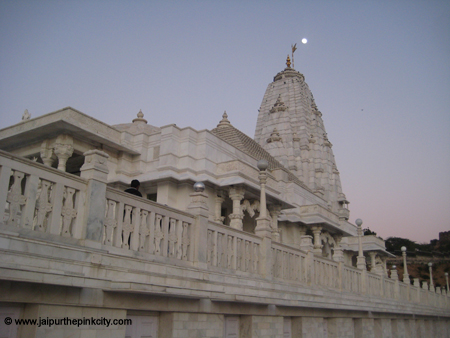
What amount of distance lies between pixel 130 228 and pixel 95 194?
1045 mm

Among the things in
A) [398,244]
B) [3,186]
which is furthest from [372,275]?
[398,244]

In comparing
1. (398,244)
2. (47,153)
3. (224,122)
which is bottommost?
(47,153)

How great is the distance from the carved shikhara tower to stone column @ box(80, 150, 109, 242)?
118 ft

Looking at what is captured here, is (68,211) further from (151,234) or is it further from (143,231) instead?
(151,234)

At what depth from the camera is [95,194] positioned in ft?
23.7

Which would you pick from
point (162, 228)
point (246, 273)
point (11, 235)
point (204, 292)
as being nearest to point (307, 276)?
point (246, 273)

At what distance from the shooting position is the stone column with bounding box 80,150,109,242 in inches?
279

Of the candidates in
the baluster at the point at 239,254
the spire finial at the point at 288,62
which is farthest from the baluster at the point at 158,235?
the spire finial at the point at 288,62

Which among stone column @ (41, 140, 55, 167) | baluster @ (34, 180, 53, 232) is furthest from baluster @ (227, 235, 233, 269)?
stone column @ (41, 140, 55, 167)

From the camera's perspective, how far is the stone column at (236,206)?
66.1ft

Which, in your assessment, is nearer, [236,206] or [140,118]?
[236,206]

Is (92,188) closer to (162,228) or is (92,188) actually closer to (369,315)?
(162,228)

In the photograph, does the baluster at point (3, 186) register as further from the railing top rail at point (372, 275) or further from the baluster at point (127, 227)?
the railing top rail at point (372, 275)

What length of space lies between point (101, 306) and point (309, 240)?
8.63 metres
